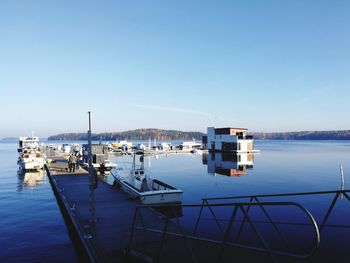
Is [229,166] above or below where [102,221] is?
below

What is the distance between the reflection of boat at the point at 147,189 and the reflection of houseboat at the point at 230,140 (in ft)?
240

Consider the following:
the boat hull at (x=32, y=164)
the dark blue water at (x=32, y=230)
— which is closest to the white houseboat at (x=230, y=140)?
the boat hull at (x=32, y=164)

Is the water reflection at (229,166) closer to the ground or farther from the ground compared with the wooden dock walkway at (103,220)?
closer to the ground

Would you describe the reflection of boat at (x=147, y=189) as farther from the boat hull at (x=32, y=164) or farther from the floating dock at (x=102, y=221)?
the boat hull at (x=32, y=164)

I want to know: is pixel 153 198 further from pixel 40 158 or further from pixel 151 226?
pixel 40 158

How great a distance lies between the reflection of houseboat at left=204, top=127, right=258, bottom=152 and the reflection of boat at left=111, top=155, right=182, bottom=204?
73.0 m

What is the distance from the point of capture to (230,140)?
103500 mm

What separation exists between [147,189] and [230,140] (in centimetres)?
7964

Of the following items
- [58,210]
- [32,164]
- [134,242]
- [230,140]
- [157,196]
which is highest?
[230,140]

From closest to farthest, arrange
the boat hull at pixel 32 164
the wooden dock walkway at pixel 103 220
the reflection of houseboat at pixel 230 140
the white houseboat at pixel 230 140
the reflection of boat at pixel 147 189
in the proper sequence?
the wooden dock walkway at pixel 103 220
the reflection of boat at pixel 147 189
the boat hull at pixel 32 164
the white houseboat at pixel 230 140
the reflection of houseboat at pixel 230 140

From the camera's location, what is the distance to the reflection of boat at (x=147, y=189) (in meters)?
23.6

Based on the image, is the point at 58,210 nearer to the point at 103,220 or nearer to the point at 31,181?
the point at 103,220

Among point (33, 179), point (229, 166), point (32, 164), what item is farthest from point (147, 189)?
point (229, 166)

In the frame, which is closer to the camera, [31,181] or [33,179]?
[31,181]
